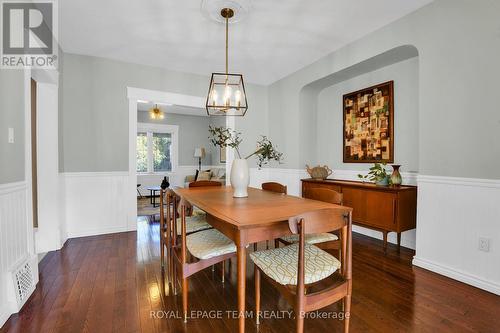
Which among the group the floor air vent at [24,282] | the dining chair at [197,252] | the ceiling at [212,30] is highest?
the ceiling at [212,30]

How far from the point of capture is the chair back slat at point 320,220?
1231 mm

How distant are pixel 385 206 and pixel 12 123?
11.7 feet

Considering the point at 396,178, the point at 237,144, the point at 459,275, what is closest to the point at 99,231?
the point at 237,144

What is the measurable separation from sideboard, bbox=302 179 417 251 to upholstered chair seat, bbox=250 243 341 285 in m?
1.06

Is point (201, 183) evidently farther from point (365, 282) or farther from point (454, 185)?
point (454, 185)

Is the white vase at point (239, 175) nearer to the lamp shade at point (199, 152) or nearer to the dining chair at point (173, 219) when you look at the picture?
the dining chair at point (173, 219)

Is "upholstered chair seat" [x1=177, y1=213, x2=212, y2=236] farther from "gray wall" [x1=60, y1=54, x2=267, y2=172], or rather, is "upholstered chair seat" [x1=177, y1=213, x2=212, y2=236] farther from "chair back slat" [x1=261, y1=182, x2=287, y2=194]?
"gray wall" [x1=60, y1=54, x2=267, y2=172]

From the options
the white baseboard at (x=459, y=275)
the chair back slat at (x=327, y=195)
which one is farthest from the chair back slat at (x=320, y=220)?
the white baseboard at (x=459, y=275)

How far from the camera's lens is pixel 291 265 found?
149 centimetres

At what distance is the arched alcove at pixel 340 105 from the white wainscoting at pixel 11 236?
11.9 feet

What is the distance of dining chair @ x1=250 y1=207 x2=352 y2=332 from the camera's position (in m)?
1.25

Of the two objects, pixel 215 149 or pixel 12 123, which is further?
pixel 215 149

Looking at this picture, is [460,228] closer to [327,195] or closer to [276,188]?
[327,195]

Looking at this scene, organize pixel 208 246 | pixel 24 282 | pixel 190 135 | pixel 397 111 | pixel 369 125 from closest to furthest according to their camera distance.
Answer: pixel 208 246, pixel 24 282, pixel 397 111, pixel 369 125, pixel 190 135
